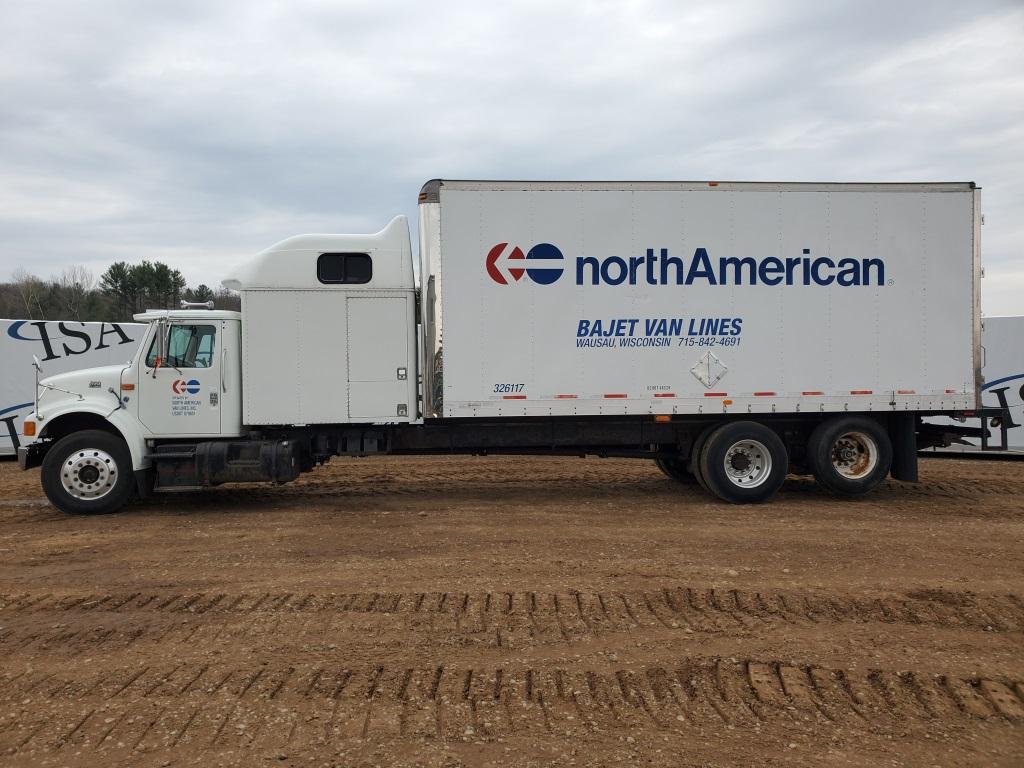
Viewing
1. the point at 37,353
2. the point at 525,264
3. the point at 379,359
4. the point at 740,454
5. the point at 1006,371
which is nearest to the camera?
the point at 525,264

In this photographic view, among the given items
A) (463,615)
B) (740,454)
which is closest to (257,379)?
(463,615)

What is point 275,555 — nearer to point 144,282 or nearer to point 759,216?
point 759,216

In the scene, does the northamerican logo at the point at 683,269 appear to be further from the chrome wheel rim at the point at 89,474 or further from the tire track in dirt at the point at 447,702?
the tire track in dirt at the point at 447,702

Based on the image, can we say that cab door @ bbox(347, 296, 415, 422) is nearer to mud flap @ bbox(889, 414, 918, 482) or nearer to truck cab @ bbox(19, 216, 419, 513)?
truck cab @ bbox(19, 216, 419, 513)

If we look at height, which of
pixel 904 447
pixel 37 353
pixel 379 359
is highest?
pixel 37 353

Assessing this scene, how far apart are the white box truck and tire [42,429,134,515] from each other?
0.03 meters

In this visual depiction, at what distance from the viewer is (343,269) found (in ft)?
31.4

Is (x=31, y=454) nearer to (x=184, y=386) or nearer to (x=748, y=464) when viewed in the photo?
(x=184, y=386)

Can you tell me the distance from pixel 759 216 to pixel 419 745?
800 cm

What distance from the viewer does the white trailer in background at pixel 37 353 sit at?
16.2 metres

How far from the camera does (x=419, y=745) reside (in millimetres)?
3768

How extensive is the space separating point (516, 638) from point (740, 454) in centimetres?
578

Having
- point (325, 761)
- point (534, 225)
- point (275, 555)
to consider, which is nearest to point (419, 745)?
point (325, 761)

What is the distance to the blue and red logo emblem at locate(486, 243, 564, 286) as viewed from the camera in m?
9.45
